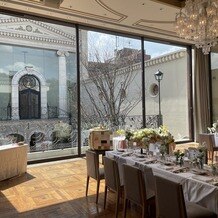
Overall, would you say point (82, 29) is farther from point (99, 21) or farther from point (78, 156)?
point (78, 156)

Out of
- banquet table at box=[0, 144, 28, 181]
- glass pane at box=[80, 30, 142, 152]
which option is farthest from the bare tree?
banquet table at box=[0, 144, 28, 181]

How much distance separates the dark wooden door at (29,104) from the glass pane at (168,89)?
3.71 m

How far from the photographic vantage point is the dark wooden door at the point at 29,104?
6.49 metres

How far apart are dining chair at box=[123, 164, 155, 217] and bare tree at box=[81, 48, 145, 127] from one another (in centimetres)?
459

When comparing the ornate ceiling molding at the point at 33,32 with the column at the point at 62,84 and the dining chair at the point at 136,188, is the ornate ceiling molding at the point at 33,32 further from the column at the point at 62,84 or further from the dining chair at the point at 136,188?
the dining chair at the point at 136,188

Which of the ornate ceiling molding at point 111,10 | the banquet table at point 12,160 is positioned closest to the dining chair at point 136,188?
the banquet table at point 12,160

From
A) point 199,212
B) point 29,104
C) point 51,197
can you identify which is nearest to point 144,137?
point 51,197

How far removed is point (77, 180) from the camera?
16.3 ft

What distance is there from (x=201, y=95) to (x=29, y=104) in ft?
19.7

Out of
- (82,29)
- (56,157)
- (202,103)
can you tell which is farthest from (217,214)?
(202,103)

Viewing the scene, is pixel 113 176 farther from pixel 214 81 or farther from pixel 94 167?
pixel 214 81

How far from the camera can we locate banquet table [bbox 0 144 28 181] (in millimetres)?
4866

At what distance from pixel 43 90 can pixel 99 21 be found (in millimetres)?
2392

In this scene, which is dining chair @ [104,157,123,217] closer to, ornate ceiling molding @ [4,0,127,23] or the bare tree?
ornate ceiling molding @ [4,0,127,23]
